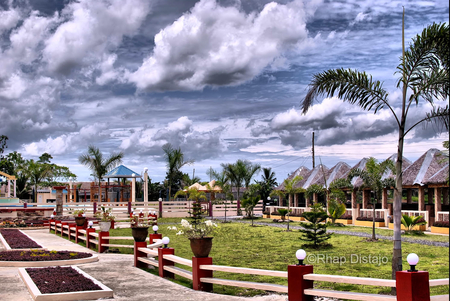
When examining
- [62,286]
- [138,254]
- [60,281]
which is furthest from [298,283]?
[138,254]

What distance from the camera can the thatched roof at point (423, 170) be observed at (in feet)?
65.7

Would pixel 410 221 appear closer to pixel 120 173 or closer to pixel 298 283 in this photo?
pixel 298 283

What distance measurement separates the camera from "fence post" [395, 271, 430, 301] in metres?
5.40

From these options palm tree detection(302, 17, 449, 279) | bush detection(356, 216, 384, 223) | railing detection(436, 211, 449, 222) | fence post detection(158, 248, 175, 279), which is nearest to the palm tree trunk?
palm tree detection(302, 17, 449, 279)

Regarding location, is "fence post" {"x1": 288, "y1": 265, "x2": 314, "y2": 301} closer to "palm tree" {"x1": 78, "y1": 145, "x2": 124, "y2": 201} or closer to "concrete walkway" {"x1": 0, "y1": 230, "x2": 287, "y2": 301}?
"concrete walkway" {"x1": 0, "y1": 230, "x2": 287, "y2": 301}

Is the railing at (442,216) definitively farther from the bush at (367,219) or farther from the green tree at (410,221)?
the bush at (367,219)

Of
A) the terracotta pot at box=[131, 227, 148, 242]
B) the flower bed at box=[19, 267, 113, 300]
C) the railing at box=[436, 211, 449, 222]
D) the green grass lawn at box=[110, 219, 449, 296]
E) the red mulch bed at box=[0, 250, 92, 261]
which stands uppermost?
the terracotta pot at box=[131, 227, 148, 242]

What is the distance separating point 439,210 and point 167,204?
895 inches

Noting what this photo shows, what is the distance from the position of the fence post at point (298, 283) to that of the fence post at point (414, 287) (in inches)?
58.0

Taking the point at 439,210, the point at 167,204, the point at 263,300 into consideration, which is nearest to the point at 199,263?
the point at 263,300

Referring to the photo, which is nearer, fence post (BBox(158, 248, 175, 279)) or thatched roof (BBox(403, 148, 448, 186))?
fence post (BBox(158, 248, 175, 279))

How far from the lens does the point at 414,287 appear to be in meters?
5.42

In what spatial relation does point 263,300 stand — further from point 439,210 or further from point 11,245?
point 439,210

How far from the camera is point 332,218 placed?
2352 centimetres
